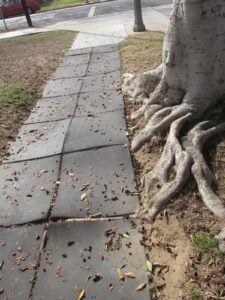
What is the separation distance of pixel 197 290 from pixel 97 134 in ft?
10.9

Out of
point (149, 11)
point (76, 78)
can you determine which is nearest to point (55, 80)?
point (76, 78)

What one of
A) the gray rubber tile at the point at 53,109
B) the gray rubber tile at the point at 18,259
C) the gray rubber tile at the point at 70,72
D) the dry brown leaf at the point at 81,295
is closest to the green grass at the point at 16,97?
the gray rubber tile at the point at 53,109

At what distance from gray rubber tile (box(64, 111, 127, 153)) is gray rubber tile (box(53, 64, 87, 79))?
3.12 m

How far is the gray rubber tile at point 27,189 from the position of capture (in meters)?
4.41

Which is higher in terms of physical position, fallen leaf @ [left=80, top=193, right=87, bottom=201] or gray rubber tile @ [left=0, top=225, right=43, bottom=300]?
gray rubber tile @ [left=0, top=225, right=43, bottom=300]

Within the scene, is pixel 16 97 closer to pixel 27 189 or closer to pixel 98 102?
pixel 98 102

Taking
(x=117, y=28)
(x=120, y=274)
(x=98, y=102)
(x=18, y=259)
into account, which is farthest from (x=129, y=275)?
(x=117, y=28)

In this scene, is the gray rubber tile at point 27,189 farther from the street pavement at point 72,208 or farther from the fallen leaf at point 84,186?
the fallen leaf at point 84,186

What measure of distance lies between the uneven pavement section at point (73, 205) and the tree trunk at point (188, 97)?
0.42 metres

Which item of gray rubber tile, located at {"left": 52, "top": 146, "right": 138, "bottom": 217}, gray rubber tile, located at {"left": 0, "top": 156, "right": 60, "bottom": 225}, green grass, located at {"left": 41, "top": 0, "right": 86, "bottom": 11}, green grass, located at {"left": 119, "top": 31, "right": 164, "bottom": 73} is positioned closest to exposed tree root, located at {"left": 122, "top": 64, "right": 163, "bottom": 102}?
gray rubber tile, located at {"left": 52, "top": 146, "right": 138, "bottom": 217}

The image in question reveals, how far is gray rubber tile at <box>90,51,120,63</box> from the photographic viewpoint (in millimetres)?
10461

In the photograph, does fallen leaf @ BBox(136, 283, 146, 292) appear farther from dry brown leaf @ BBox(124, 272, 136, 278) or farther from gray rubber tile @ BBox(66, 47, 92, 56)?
gray rubber tile @ BBox(66, 47, 92, 56)

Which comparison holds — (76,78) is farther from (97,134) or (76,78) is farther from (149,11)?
(149,11)

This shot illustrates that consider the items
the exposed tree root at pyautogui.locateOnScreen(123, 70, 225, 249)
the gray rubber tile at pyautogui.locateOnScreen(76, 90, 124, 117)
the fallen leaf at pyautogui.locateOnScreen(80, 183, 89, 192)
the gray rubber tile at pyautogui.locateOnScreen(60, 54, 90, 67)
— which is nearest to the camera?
the exposed tree root at pyautogui.locateOnScreen(123, 70, 225, 249)
